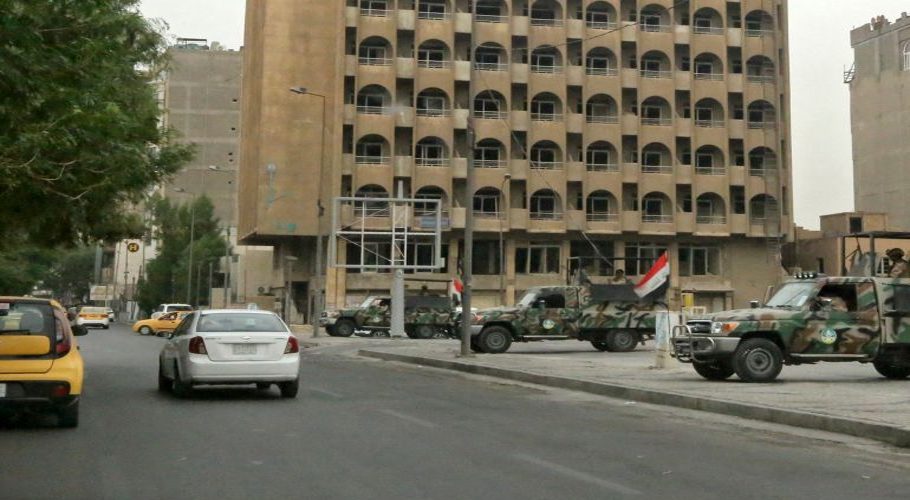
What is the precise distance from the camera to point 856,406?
13.0 metres

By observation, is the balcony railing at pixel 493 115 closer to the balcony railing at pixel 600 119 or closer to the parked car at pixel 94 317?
the balcony railing at pixel 600 119

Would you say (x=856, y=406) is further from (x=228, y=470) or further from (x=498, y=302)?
(x=498, y=302)

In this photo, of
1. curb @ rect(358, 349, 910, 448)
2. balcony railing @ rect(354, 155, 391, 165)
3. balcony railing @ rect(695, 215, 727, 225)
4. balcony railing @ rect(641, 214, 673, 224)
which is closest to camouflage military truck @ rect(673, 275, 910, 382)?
curb @ rect(358, 349, 910, 448)

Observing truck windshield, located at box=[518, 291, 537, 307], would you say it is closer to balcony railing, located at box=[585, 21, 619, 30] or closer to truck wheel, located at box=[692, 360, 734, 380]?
truck wheel, located at box=[692, 360, 734, 380]

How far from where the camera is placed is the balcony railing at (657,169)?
65.0m

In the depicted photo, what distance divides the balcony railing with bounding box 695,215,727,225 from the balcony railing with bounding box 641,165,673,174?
3645mm

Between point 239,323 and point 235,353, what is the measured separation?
61 cm

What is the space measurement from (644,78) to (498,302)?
57.5ft

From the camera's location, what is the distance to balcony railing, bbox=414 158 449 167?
62.2 metres

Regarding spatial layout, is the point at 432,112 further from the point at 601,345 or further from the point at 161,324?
the point at 601,345

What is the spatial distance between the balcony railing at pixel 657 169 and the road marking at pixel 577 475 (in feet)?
189

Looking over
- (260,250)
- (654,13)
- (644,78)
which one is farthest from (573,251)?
(260,250)

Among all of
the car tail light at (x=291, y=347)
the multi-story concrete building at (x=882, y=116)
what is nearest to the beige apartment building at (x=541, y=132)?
the multi-story concrete building at (x=882, y=116)

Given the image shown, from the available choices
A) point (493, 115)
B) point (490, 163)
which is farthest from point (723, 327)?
point (493, 115)
